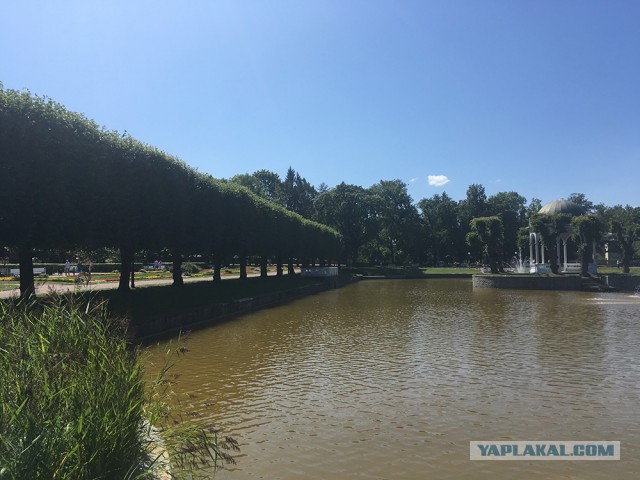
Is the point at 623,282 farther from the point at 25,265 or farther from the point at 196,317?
the point at 25,265

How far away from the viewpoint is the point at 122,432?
→ 146 inches

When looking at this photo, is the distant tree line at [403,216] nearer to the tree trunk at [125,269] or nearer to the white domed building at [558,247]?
the white domed building at [558,247]

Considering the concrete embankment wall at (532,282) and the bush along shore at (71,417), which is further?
the concrete embankment wall at (532,282)

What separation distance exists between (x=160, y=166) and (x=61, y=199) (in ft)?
22.4

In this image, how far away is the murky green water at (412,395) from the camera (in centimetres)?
555

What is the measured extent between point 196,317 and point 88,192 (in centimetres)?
651

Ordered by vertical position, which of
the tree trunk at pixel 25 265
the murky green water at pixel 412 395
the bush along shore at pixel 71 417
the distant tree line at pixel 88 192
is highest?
the distant tree line at pixel 88 192

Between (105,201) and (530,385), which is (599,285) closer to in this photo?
(530,385)

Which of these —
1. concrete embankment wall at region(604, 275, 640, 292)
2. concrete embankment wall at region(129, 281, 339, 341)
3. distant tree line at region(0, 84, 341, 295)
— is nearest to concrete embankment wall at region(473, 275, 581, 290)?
concrete embankment wall at region(604, 275, 640, 292)

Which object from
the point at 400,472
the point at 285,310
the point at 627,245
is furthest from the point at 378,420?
the point at 627,245

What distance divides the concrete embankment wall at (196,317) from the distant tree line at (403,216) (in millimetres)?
46904

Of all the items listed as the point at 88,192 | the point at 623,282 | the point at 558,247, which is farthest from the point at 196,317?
the point at 558,247

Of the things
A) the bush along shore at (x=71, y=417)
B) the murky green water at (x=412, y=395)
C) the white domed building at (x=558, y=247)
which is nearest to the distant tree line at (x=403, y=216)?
the white domed building at (x=558, y=247)

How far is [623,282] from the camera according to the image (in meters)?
36.4
